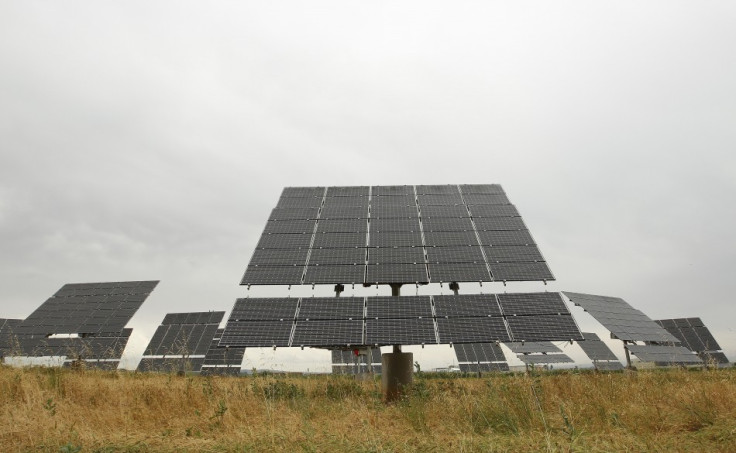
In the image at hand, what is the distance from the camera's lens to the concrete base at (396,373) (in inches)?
395

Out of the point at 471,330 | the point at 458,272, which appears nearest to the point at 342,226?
the point at 458,272

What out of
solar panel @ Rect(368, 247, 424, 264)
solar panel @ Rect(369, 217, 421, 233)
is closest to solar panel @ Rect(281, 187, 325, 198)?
solar panel @ Rect(369, 217, 421, 233)

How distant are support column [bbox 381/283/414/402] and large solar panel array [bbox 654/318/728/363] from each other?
35.2 meters

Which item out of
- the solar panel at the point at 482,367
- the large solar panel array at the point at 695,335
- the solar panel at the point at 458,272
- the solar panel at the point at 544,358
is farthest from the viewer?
the large solar panel array at the point at 695,335

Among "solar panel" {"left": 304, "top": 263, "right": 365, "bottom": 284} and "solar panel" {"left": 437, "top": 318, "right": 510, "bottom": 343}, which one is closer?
"solar panel" {"left": 437, "top": 318, "right": 510, "bottom": 343}

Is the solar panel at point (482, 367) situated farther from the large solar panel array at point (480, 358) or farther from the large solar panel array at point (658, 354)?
the large solar panel array at point (658, 354)

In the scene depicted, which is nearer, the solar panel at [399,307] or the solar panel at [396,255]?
the solar panel at [399,307]

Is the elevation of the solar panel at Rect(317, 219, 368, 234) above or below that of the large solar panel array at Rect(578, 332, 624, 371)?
below

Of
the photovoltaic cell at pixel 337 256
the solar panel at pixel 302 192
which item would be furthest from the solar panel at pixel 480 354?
the photovoltaic cell at pixel 337 256

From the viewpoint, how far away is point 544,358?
32219 millimetres

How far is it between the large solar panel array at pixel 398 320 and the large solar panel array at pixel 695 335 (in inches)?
1268

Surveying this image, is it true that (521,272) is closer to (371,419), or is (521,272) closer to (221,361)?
(371,419)

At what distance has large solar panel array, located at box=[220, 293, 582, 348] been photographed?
10711 mm

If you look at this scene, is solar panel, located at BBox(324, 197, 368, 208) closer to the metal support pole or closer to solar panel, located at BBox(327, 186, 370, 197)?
Result: solar panel, located at BBox(327, 186, 370, 197)
